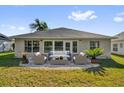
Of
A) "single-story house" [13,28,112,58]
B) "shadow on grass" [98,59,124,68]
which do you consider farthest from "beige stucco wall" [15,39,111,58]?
"shadow on grass" [98,59,124,68]

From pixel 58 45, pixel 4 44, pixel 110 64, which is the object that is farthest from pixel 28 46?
pixel 4 44

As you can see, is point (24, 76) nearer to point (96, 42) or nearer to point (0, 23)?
point (96, 42)

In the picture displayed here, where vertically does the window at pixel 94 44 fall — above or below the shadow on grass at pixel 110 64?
above

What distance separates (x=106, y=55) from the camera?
22.6 m

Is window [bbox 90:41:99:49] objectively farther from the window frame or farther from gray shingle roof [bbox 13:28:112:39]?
gray shingle roof [bbox 13:28:112:39]

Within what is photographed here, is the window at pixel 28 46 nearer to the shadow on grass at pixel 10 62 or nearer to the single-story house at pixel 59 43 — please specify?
the single-story house at pixel 59 43

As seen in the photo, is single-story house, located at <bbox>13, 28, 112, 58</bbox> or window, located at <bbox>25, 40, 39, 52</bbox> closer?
single-story house, located at <bbox>13, 28, 112, 58</bbox>

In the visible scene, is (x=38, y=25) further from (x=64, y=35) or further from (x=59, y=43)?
(x=64, y=35)

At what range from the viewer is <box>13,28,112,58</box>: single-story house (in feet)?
73.2

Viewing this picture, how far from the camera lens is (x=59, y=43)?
2272cm

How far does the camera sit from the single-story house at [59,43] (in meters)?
22.3

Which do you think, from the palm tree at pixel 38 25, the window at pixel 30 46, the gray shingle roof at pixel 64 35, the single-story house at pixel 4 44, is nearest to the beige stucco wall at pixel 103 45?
the gray shingle roof at pixel 64 35

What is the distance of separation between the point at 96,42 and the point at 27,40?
7.10 metres
